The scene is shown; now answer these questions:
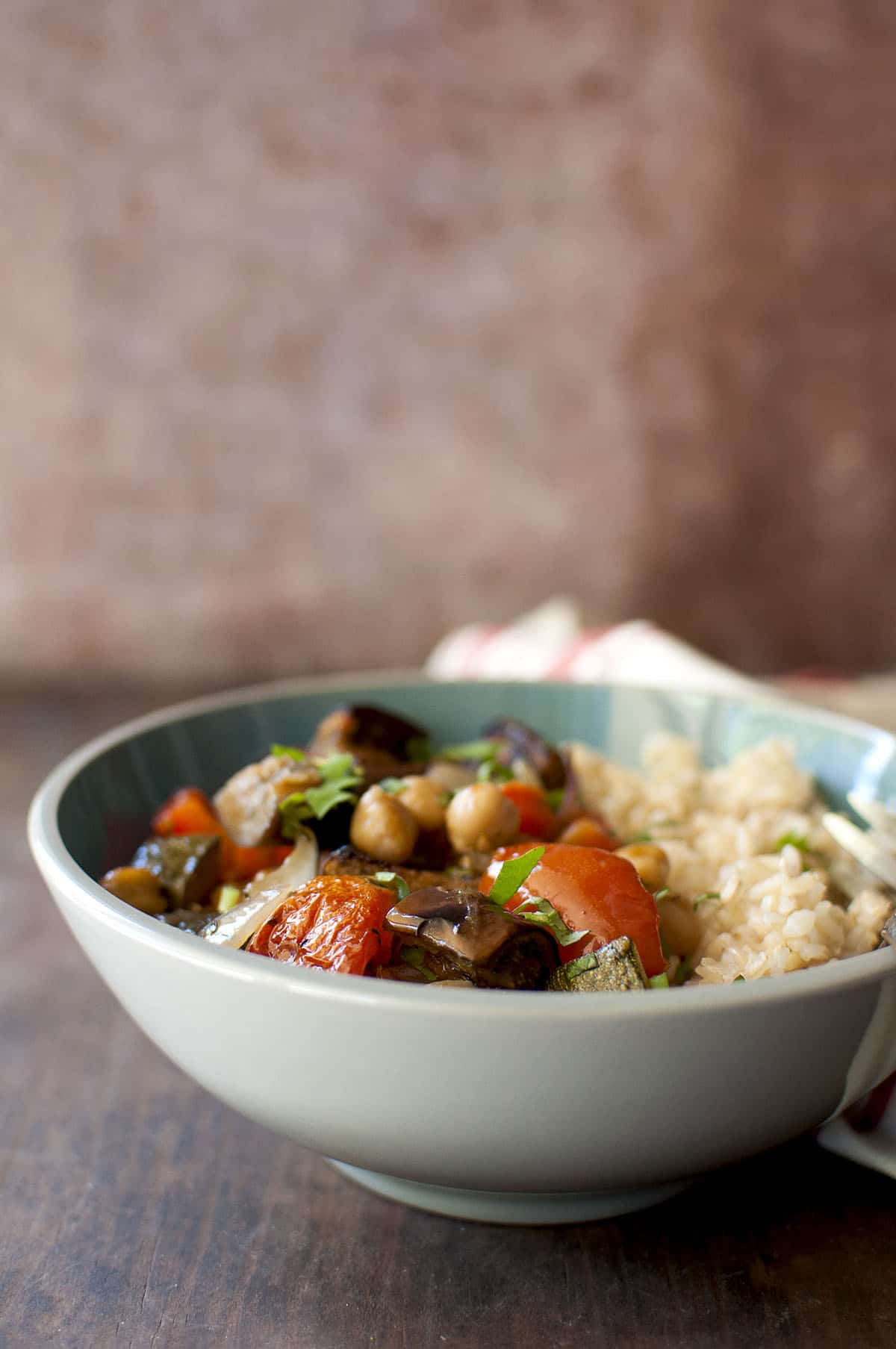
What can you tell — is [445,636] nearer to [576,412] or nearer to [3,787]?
[576,412]

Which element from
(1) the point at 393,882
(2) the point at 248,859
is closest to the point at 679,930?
(1) the point at 393,882

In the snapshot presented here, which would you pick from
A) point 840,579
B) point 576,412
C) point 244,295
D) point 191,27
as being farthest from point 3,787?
point 840,579

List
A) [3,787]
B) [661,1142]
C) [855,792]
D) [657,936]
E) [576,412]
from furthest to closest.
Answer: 1. [576,412]
2. [3,787]
3. [855,792]
4. [657,936]
5. [661,1142]

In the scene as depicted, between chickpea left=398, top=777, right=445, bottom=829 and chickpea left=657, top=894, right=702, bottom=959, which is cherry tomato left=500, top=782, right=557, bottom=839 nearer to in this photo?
chickpea left=398, top=777, right=445, bottom=829

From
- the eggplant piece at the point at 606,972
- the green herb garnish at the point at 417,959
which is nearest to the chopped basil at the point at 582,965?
the eggplant piece at the point at 606,972

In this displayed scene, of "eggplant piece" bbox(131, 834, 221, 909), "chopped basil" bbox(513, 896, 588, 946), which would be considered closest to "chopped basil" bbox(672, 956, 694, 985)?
"chopped basil" bbox(513, 896, 588, 946)
